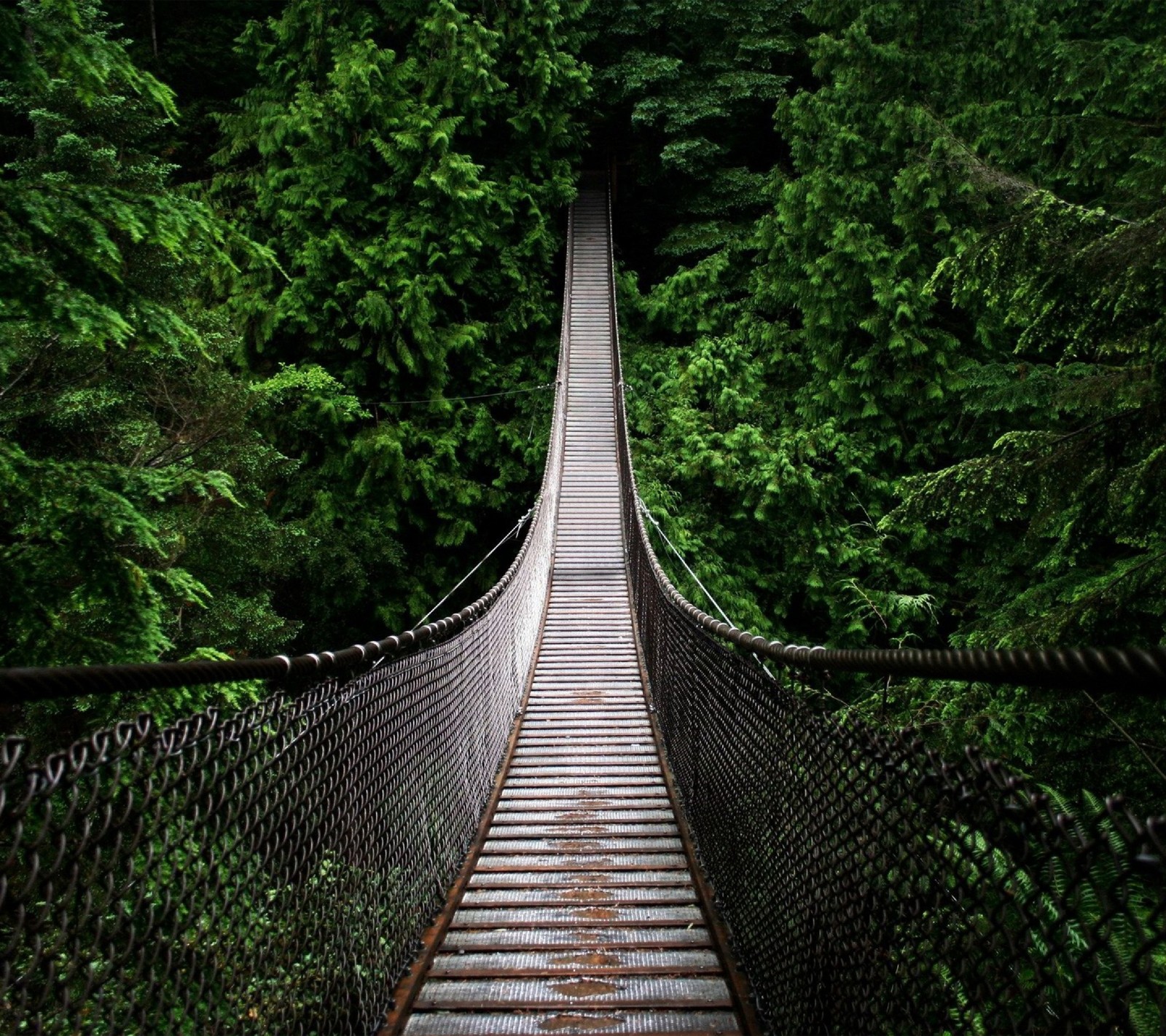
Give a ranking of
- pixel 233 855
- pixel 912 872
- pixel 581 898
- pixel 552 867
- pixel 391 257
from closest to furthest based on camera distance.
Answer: pixel 912 872
pixel 233 855
pixel 581 898
pixel 552 867
pixel 391 257

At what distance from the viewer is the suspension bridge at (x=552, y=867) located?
0.96m

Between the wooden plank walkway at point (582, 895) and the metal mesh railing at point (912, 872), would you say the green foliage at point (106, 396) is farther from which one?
the metal mesh railing at point (912, 872)

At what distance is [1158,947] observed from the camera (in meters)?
2.77

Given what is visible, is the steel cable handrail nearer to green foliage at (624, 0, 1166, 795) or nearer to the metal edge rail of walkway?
the metal edge rail of walkway

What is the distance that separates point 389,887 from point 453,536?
344 inches

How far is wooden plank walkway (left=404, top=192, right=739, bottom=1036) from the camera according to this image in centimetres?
214

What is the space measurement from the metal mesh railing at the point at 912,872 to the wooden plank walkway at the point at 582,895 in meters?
0.24

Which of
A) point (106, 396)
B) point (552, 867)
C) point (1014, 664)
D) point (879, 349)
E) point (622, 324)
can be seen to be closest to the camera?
point (1014, 664)

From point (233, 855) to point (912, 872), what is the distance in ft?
4.03

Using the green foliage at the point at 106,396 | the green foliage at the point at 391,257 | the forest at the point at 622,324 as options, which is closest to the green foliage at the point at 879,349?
the forest at the point at 622,324

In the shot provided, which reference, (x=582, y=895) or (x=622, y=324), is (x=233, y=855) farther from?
(x=622, y=324)

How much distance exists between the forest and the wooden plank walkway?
1.83 metres

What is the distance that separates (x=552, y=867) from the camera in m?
3.13

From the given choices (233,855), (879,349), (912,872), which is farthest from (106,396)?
(879,349)
